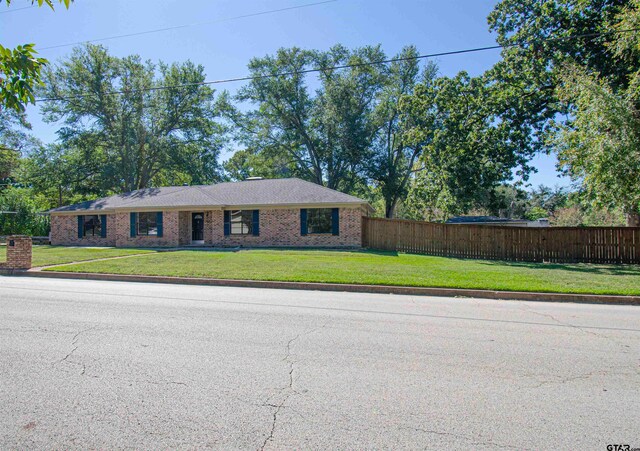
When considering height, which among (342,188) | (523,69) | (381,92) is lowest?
(342,188)

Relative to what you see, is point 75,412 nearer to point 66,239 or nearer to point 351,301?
point 351,301

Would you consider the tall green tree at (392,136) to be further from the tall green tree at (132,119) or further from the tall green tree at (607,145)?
the tall green tree at (607,145)

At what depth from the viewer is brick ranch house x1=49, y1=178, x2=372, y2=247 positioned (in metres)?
23.5

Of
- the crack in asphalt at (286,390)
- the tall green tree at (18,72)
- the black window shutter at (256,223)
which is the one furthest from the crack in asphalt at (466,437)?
the black window shutter at (256,223)

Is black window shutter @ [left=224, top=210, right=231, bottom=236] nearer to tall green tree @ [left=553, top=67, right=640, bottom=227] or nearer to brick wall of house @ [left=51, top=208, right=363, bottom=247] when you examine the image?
brick wall of house @ [left=51, top=208, right=363, bottom=247]

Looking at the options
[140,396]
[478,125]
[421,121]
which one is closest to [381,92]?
[421,121]

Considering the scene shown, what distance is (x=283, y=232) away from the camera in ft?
79.5

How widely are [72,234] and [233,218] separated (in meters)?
12.7

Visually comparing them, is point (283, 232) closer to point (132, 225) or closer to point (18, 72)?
point (132, 225)

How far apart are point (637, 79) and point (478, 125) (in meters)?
7.95

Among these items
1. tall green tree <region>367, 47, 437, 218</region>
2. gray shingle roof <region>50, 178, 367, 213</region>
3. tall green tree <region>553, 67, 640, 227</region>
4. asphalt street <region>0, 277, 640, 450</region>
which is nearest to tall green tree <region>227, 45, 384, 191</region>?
tall green tree <region>367, 47, 437, 218</region>

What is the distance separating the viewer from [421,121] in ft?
85.2

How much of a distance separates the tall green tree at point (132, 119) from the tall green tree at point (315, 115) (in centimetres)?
439

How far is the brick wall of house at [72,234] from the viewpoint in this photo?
27641mm
